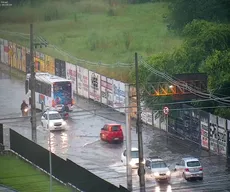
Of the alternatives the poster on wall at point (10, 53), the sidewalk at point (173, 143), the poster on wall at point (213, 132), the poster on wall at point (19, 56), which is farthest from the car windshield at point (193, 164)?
the poster on wall at point (10, 53)

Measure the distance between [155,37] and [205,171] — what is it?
26420 millimetres

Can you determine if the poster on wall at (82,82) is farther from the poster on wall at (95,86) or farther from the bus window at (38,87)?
the bus window at (38,87)

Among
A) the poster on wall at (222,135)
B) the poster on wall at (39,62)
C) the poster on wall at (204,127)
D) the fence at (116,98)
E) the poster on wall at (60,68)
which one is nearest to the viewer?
the poster on wall at (222,135)

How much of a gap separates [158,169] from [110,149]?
545 centimetres

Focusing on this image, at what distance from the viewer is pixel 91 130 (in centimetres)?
4353

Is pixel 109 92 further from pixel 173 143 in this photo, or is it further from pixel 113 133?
pixel 173 143

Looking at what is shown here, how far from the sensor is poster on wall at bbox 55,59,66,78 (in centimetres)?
5178

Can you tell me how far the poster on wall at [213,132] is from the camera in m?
37.5

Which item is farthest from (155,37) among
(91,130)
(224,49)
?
(91,130)

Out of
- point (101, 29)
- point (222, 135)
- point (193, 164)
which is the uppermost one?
point (222, 135)

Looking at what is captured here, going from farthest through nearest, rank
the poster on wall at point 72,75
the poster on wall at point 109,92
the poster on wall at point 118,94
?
the poster on wall at point 72,75
the poster on wall at point 109,92
the poster on wall at point 118,94

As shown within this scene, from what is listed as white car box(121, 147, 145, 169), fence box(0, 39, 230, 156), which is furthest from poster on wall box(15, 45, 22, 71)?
white car box(121, 147, 145, 169)

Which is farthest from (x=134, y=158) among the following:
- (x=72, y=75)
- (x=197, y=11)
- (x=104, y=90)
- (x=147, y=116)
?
(x=197, y=11)

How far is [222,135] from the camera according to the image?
37.1m
